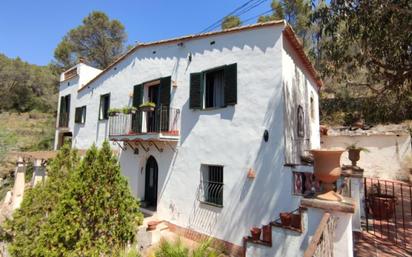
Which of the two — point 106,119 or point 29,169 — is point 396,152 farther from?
point 29,169

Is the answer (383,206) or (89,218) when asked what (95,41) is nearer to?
(89,218)

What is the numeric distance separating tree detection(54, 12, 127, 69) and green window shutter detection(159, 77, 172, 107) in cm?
1918

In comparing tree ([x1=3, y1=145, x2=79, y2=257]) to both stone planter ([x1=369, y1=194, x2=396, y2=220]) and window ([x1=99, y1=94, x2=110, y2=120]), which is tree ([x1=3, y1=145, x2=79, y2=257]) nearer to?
window ([x1=99, y1=94, x2=110, y2=120])

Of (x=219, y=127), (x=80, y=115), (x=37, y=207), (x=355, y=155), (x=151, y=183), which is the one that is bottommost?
(x=151, y=183)

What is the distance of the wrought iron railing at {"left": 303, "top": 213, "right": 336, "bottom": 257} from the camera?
2969mm

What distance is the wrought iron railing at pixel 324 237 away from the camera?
297 cm

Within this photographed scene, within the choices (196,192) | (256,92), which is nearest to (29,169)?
(196,192)

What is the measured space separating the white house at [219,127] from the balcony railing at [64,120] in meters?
6.86

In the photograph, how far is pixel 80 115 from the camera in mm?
16438

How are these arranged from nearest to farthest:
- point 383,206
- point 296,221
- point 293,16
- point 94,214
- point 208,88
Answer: point 94,214 → point 296,221 → point 383,206 → point 208,88 → point 293,16

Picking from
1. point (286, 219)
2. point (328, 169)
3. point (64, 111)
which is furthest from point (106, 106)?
point (328, 169)

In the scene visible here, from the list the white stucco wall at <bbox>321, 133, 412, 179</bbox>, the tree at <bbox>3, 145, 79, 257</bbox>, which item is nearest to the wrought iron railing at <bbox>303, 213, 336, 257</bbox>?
the tree at <bbox>3, 145, 79, 257</bbox>

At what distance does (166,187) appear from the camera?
34.4 ft

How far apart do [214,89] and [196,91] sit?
2.40 ft
